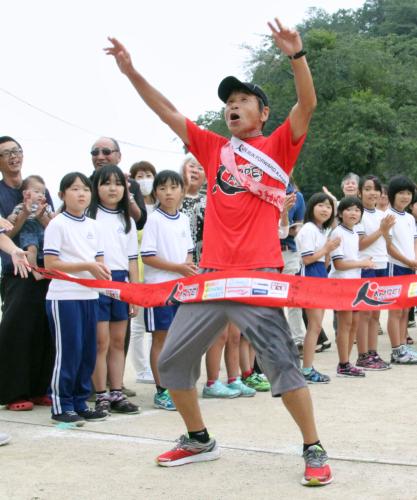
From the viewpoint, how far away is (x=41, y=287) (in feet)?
21.6

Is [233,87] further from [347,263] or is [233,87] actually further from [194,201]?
[347,263]

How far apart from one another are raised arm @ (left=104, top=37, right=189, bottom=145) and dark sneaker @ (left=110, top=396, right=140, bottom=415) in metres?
2.26

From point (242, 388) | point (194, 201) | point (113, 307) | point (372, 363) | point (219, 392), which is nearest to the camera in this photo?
point (113, 307)

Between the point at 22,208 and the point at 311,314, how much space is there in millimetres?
2874

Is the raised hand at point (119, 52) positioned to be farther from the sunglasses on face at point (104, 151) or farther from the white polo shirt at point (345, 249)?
the white polo shirt at point (345, 249)

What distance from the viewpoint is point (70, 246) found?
236 inches

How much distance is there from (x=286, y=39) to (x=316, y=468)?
7.32 ft

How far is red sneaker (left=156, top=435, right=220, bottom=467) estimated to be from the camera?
15.6 feet

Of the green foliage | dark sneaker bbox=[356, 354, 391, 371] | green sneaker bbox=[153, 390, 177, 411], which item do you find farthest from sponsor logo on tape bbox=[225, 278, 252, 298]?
the green foliage

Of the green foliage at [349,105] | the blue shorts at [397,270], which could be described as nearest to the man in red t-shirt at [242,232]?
the blue shorts at [397,270]

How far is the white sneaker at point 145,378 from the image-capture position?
25.6 feet

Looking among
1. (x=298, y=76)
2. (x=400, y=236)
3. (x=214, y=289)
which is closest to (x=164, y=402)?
(x=214, y=289)

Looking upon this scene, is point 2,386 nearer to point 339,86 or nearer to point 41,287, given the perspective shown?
point 41,287

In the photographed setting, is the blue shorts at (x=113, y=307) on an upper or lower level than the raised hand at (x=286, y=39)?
lower
